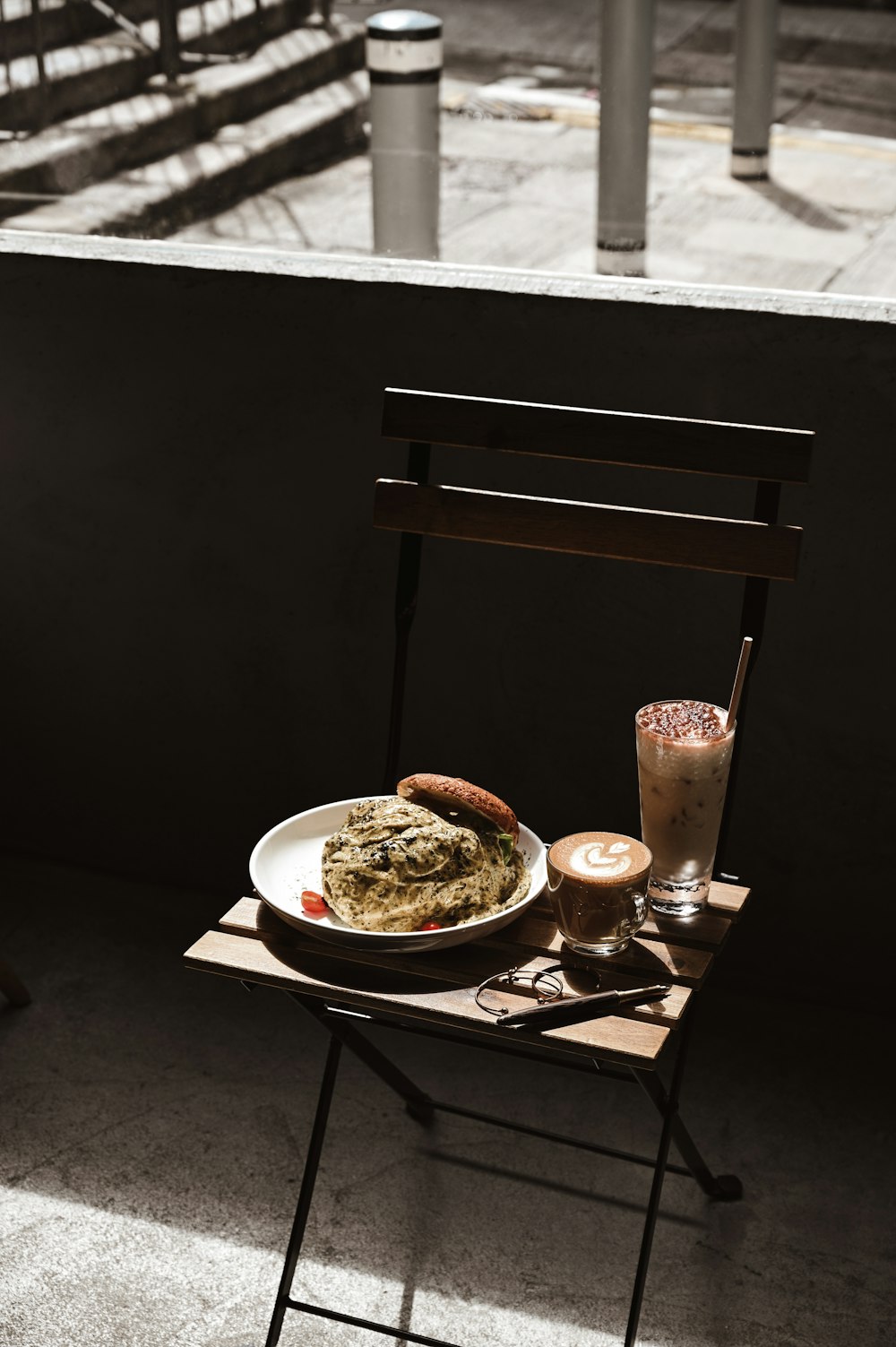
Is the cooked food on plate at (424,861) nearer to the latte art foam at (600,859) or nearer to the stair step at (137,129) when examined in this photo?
the latte art foam at (600,859)

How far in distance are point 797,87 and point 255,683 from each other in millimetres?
1957

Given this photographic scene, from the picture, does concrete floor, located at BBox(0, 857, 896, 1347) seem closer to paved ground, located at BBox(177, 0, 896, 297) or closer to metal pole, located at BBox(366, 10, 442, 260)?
paved ground, located at BBox(177, 0, 896, 297)

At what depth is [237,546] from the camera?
2.93 m

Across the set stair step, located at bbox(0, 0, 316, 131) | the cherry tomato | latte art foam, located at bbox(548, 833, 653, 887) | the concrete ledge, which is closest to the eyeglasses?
latte art foam, located at bbox(548, 833, 653, 887)

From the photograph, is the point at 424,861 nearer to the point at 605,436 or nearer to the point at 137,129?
the point at 605,436

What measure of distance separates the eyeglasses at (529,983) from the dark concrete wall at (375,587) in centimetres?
99

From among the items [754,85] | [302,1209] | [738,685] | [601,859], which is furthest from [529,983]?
[754,85]

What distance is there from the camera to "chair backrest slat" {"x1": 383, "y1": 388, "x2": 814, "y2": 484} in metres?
2.10

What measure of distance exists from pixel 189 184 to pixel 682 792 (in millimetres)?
1756

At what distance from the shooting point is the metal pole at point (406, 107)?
3.23 m

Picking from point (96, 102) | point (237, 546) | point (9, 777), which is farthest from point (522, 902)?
point (96, 102)

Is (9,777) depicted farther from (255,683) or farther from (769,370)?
(769,370)

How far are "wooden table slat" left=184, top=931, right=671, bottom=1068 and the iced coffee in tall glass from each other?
10.9 inches

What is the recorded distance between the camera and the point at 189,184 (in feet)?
9.87
